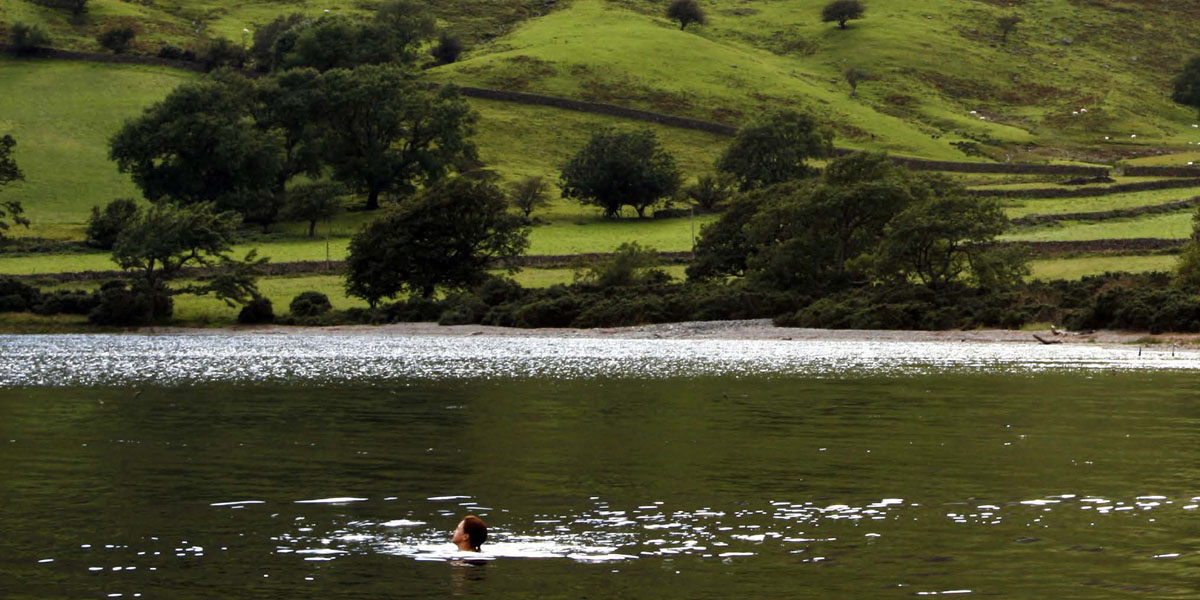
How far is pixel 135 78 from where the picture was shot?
169125 mm

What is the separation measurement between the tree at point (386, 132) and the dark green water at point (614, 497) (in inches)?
3773

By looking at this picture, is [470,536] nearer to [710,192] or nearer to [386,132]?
[710,192]

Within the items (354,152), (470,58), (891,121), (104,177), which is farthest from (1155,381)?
(470,58)

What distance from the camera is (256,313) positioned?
101125mm

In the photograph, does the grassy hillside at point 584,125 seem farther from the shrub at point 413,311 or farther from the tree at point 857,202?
the shrub at point 413,311

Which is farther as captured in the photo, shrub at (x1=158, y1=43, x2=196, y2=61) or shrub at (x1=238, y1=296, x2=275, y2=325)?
shrub at (x1=158, y1=43, x2=196, y2=61)

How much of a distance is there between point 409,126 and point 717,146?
120ft

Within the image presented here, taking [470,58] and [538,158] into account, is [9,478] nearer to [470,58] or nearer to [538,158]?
[538,158]

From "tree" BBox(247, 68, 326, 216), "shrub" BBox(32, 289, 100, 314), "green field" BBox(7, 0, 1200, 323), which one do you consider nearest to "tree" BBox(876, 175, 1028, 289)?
"green field" BBox(7, 0, 1200, 323)

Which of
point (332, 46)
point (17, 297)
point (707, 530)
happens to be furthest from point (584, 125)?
point (707, 530)

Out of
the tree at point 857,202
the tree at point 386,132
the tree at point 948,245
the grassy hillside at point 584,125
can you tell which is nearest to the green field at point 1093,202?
the grassy hillside at point 584,125

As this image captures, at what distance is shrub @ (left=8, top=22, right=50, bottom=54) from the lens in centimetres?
16888

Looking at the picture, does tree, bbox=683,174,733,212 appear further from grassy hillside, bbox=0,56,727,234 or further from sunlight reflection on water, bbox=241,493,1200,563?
sunlight reflection on water, bbox=241,493,1200,563

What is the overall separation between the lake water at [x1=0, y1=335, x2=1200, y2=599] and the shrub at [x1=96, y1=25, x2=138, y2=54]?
13097cm
